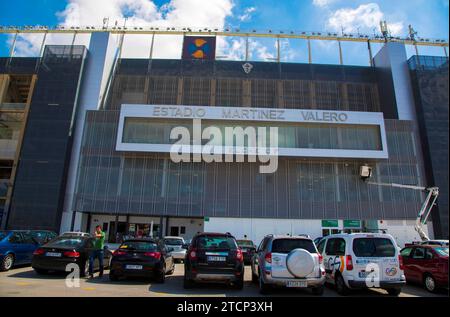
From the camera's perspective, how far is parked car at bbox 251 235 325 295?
7.62 metres

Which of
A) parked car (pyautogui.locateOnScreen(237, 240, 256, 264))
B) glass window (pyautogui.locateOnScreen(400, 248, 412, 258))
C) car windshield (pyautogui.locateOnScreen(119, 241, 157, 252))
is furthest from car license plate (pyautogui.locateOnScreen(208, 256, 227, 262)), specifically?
parked car (pyautogui.locateOnScreen(237, 240, 256, 264))

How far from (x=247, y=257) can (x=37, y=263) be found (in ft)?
35.4

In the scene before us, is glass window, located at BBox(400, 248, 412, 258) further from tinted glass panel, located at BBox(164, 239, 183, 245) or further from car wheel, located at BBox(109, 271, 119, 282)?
tinted glass panel, located at BBox(164, 239, 183, 245)

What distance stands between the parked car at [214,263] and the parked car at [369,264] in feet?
9.54

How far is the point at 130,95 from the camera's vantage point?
128ft

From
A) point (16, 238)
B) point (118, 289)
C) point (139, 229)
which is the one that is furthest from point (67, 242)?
point (139, 229)

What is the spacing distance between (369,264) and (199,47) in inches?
1504

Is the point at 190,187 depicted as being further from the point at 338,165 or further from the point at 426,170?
the point at 426,170

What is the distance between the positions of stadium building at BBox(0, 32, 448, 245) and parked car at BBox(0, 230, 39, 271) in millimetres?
18017

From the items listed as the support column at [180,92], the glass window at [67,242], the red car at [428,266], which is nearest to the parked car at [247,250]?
the red car at [428,266]

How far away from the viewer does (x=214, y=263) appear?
8.49 metres

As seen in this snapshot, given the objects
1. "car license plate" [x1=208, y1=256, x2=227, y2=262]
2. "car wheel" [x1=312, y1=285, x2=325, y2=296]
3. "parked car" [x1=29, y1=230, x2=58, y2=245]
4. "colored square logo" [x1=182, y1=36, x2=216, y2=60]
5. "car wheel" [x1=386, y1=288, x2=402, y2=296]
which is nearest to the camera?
"car wheel" [x1=312, y1=285, x2=325, y2=296]

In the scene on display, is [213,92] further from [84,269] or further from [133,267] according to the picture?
[133,267]

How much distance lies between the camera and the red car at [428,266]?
9.12 m
